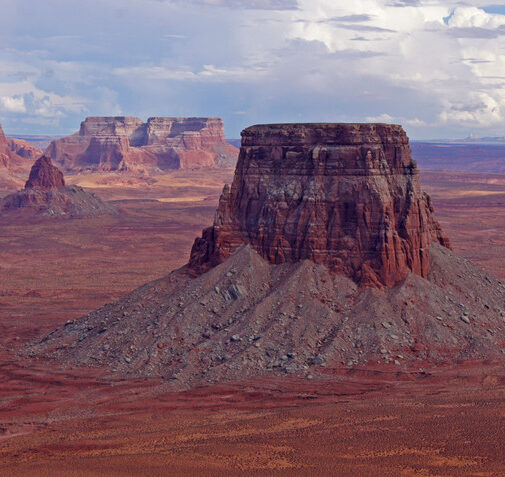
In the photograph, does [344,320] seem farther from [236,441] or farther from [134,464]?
[134,464]

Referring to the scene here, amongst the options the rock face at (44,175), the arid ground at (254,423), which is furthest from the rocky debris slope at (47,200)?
the arid ground at (254,423)

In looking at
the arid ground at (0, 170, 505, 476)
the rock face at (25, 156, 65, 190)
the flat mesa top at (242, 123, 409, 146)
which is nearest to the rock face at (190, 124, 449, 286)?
the flat mesa top at (242, 123, 409, 146)

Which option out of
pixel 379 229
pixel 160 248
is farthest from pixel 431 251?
pixel 160 248

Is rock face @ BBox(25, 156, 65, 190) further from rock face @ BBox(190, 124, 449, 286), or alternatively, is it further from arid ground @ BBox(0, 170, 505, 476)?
rock face @ BBox(190, 124, 449, 286)

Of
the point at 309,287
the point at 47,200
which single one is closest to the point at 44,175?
the point at 47,200

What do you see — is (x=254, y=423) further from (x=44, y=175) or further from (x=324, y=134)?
(x=44, y=175)

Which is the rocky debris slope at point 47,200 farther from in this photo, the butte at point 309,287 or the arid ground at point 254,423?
the butte at point 309,287

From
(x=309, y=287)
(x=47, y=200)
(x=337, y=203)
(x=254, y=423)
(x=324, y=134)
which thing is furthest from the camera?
(x=47, y=200)
